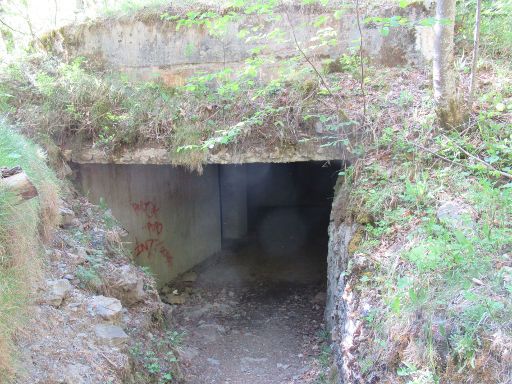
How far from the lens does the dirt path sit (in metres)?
5.12

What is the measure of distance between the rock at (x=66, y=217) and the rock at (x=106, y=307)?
1.11 m

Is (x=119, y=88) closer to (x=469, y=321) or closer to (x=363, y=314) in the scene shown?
(x=363, y=314)

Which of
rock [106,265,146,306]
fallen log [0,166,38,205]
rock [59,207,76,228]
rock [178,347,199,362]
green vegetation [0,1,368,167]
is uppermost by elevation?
green vegetation [0,1,368,167]

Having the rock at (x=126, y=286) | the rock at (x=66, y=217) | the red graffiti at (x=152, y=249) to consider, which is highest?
the rock at (x=66, y=217)

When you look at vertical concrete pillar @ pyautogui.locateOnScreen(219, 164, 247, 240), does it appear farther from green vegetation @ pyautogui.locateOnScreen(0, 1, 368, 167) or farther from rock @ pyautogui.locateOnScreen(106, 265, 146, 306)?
rock @ pyautogui.locateOnScreen(106, 265, 146, 306)

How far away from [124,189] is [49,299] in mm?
3084

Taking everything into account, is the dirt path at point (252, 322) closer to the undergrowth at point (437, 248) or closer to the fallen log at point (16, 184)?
the undergrowth at point (437, 248)

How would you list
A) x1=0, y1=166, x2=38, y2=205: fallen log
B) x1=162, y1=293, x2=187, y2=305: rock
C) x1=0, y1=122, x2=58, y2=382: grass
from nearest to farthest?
x1=0, y1=122, x2=58, y2=382: grass, x1=0, y1=166, x2=38, y2=205: fallen log, x1=162, y1=293, x2=187, y2=305: rock

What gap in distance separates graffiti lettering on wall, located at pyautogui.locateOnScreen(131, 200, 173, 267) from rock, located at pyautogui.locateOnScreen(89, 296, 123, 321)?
2.36 metres

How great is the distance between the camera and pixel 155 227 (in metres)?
7.09

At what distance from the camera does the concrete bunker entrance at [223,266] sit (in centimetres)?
552

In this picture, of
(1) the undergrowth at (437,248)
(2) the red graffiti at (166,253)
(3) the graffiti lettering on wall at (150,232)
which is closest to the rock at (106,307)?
(1) the undergrowth at (437,248)

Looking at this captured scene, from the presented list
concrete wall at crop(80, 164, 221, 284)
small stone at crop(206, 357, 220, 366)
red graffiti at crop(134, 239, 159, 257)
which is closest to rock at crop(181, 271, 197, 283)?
concrete wall at crop(80, 164, 221, 284)

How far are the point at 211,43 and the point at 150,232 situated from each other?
308cm
